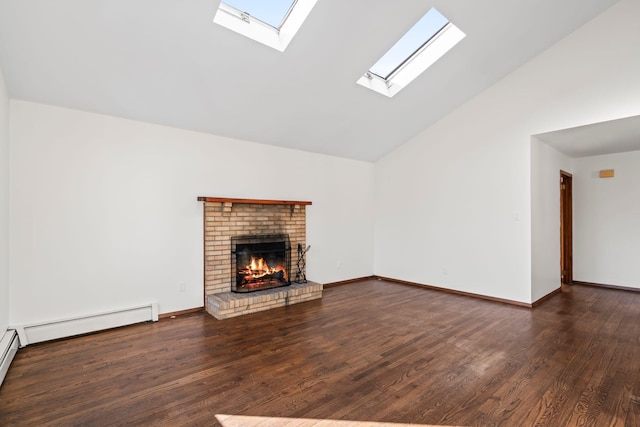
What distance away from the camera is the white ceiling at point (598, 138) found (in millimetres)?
3922

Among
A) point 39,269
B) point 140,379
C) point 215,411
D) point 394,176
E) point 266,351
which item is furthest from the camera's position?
point 394,176

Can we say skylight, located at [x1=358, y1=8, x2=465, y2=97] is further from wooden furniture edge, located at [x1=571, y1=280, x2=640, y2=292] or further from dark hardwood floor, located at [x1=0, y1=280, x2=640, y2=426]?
wooden furniture edge, located at [x1=571, y1=280, x2=640, y2=292]

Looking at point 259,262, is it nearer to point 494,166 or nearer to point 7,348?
point 7,348

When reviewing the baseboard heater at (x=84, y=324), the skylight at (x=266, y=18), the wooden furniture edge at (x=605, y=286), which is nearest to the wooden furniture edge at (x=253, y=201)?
the baseboard heater at (x=84, y=324)

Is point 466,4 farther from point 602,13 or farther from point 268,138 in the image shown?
point 268,138

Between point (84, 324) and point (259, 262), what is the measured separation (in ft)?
7.05

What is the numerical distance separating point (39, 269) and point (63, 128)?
1.45 meters

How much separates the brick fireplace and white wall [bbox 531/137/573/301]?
3184 millimetres

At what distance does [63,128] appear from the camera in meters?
3.24

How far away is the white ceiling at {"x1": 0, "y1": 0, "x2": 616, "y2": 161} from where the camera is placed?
2596 millimetres

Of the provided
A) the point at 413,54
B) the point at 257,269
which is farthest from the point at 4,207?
the point at 413,54

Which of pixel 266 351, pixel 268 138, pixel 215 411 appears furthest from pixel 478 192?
pixel 215 411

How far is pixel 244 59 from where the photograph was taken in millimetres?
3234

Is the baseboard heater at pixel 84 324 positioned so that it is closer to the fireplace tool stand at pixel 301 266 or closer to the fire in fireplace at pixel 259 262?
the fire in fireplace at pixel 259 262
